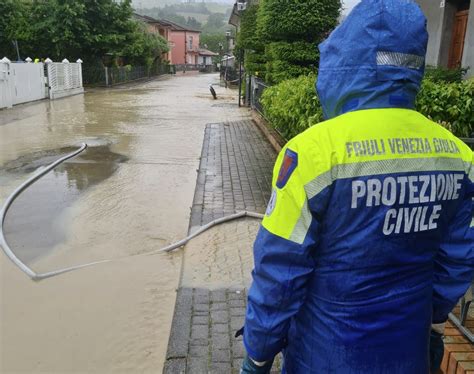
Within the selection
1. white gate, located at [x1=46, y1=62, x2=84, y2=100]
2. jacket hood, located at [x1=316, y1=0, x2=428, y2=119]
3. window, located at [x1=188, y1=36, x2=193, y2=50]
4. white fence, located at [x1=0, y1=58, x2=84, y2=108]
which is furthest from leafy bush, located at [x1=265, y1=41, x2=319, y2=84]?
window, located at [x1=188, y1=36, x2=193, y2=50]

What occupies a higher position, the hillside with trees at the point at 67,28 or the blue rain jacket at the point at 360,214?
the hillside with trees at the point at 67,28

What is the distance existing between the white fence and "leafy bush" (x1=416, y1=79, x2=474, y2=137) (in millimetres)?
14962

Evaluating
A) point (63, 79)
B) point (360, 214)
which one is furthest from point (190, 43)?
point (360, 214)

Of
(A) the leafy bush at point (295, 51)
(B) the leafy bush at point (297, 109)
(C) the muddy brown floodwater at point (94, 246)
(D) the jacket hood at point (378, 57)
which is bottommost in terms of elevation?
(C) the muddy brown floodwater at point (94, 246)

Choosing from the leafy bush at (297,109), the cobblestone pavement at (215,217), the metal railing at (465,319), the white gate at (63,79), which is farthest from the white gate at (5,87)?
the metal railing at (465,319)

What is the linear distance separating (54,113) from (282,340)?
15733 mm

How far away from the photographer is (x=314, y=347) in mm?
1456

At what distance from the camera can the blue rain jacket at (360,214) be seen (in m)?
1.35

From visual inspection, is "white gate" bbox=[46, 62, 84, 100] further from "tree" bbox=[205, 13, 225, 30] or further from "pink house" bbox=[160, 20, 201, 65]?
"tree" bbox=[205, 13, 225, 30]

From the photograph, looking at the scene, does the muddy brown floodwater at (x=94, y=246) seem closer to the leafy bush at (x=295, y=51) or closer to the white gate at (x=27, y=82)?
the leafy bush at (x=295, y=51)

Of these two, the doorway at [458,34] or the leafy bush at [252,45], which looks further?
the leafy bush at [252,45]

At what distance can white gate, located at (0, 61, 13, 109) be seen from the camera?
51.8 feet

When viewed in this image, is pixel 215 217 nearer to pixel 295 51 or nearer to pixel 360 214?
pixel 360 214

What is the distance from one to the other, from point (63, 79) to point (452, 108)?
20.9 m
